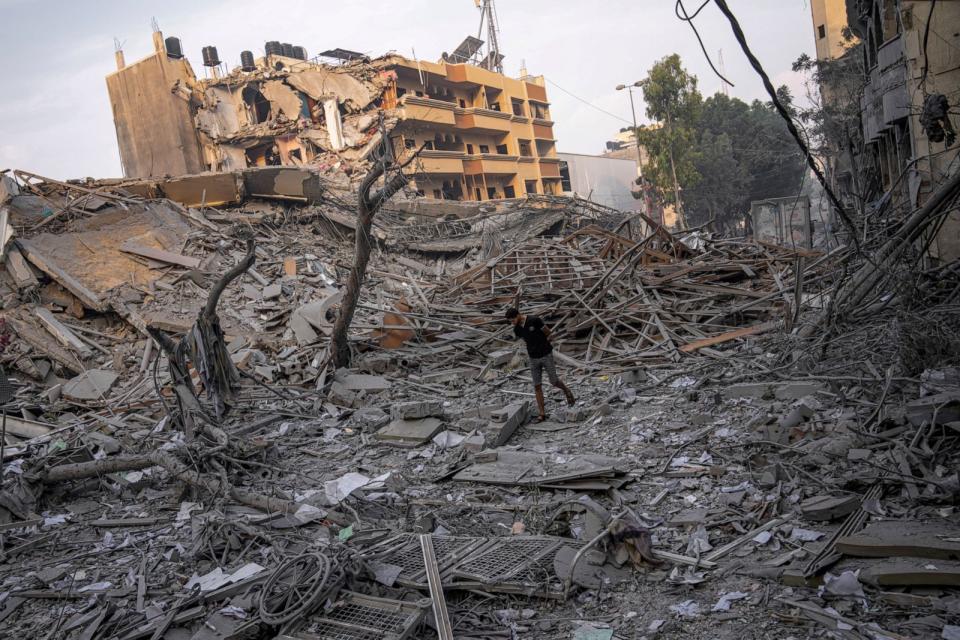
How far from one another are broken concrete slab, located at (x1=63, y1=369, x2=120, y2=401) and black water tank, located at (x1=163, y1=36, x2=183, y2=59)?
27979 millimetres

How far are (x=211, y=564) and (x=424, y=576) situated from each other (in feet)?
6.05

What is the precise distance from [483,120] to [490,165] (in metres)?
2.84

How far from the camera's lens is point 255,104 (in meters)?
33.1

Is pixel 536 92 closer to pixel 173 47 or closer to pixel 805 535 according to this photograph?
pixel 173 47

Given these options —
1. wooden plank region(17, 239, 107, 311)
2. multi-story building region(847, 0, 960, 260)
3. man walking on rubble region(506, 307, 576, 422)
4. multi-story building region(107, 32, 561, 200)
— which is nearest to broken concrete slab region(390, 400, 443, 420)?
man walking on rubble region(506, 307, 576, 422)

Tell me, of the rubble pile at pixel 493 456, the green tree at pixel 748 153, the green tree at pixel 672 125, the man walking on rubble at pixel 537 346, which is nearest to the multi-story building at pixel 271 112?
the green tree at pixel 672 125

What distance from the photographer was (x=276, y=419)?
9.31 m

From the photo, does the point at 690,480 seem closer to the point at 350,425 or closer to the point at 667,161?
the point at 350,425

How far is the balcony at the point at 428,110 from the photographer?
3425cm

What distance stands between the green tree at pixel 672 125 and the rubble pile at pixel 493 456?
707 inches

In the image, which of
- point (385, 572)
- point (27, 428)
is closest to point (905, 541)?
point (385, 572)

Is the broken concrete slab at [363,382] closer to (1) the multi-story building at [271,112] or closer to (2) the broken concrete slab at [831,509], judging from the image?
(2) the broken concrete slab at [831,509]

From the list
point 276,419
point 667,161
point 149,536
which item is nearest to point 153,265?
point 276,419

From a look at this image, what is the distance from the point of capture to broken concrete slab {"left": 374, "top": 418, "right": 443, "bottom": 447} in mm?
7805
